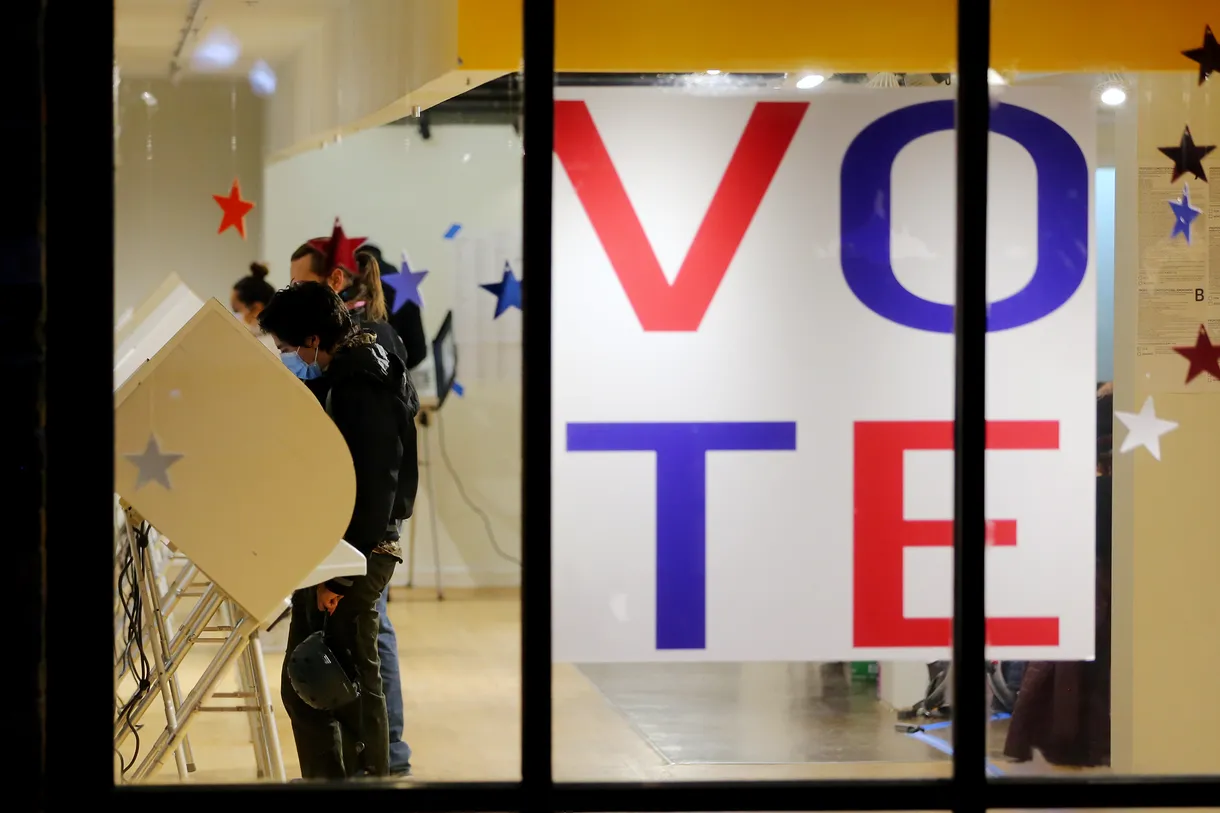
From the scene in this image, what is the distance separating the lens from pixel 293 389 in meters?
2.71

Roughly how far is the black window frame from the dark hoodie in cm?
63

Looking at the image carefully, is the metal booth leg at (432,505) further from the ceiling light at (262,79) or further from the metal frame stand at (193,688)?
the ceiling light at (262,79)

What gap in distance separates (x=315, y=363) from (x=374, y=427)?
0.21m

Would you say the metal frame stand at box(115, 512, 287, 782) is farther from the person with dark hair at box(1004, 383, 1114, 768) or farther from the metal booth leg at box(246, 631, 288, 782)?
the person with dark hair at box(1004, 383, 1114, 768)

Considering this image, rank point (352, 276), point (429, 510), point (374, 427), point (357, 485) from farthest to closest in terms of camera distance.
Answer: point (429, 510) < point (352, 276) < point (374, 427) < point (357, 485)

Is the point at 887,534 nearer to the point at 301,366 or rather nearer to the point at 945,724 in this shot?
the point at 945,724

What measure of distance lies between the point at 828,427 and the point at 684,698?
28.7 inches

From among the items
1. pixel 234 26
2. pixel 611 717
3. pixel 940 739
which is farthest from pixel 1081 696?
pixel 234 26

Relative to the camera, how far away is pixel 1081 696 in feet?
10.5

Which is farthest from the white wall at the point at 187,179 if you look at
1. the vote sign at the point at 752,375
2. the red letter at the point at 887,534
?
the red letter at the point at 887,534

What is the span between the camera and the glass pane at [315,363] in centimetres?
258

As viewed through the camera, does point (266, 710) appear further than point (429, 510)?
No

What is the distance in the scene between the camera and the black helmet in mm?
3117
